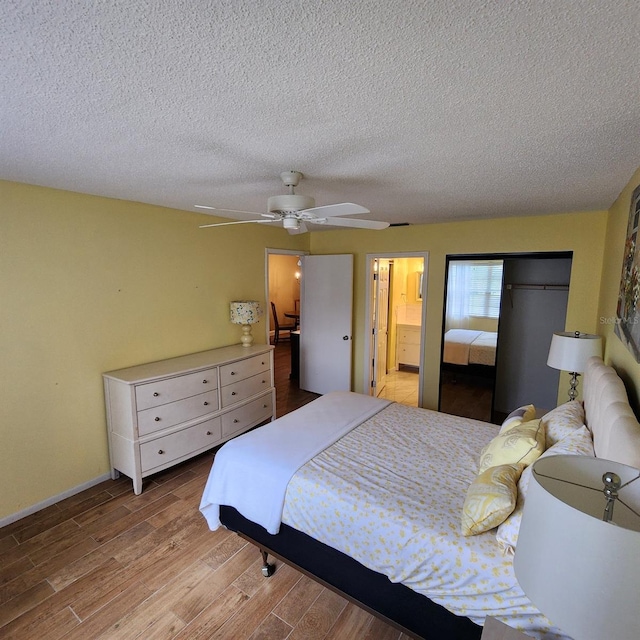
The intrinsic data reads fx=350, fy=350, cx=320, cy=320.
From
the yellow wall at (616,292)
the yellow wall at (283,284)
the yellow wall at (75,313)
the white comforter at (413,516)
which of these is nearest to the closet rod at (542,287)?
the yellow wall at (616,292)

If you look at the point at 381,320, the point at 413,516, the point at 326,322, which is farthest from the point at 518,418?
the point at 381,320

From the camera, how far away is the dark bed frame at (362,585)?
58.0 inches

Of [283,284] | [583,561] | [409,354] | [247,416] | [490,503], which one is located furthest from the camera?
[283,284]

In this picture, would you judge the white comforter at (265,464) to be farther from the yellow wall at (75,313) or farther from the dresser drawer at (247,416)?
the yellow wall at (75,313)

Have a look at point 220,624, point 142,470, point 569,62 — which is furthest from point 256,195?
point 220,624

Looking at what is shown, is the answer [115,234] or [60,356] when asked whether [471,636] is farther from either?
[115,234]

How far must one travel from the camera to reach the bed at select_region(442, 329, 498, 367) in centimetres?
395

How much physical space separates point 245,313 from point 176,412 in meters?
1.25

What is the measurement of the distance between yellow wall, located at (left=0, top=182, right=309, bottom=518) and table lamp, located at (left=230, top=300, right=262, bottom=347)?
0.37 meters

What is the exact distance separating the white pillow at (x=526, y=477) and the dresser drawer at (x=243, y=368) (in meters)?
2.56

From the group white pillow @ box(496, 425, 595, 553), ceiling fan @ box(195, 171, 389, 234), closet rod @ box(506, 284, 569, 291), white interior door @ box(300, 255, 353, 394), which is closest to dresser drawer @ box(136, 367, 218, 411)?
ceiling fan @ box(195, 171, 389, 234)

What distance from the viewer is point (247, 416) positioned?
3.67m

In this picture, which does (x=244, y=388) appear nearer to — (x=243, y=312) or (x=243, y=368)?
(x=243, y=368)

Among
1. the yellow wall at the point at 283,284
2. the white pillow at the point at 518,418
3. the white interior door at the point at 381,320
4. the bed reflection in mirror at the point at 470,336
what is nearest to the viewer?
the white pillow at the point at 518,418
